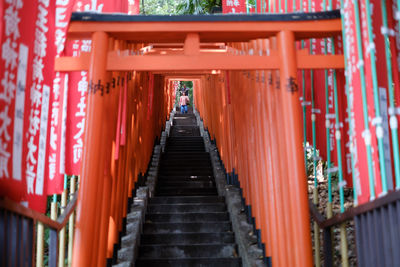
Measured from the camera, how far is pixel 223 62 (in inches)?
144

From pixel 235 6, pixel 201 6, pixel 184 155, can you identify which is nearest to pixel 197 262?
pixel 235 6

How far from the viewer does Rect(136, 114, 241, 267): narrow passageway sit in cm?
520

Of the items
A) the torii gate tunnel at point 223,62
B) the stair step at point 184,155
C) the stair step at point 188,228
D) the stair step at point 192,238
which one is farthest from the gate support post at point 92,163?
the stair step at point 184,155

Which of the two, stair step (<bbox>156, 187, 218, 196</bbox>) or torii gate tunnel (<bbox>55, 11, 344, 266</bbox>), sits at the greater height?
torii gate tunnel (<bbox>55, 11, 344, 266</bbox>)

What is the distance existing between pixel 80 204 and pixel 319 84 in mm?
3103

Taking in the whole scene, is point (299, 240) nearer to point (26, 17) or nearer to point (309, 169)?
point (26, 17)

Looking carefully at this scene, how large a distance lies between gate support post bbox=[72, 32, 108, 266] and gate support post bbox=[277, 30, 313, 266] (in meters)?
1.90

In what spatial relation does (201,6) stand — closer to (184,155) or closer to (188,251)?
(184,155)

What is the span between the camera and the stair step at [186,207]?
21.5 feet

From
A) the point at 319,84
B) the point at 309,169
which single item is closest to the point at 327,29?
the point at 319,84

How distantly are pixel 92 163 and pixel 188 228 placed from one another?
2.99 meters

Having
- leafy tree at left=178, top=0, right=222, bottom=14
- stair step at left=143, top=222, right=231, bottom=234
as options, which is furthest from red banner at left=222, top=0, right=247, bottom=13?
stair step at left=143, top=222, right=231, bottom=234

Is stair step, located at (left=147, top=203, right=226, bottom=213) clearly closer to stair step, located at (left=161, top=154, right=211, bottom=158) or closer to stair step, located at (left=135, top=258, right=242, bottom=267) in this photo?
stair step, located at (left=135, top=258, right=242, bottom=267)

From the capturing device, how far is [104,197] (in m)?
4.11
